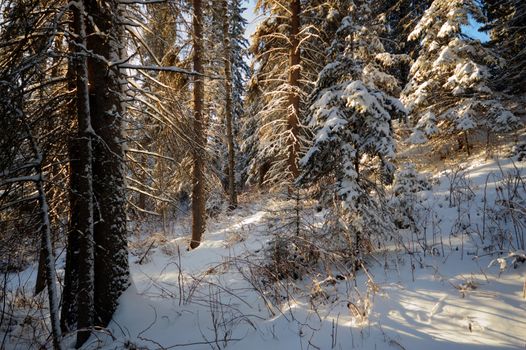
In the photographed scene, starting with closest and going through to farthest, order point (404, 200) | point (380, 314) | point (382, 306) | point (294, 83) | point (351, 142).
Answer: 1. point (380, 314)
2. point (382, 306)
3. point (351, 142)
4. point (404, 200)
5. point (294, 83)

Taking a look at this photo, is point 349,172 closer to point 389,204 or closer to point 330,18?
point 389,204

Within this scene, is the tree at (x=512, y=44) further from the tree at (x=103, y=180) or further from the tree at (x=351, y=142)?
the tree at (x=103, y=180)

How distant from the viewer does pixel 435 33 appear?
1075cm

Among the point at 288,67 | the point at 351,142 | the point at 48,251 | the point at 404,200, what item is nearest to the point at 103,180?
the point at 48,251

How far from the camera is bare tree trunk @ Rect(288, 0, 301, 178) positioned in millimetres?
9742

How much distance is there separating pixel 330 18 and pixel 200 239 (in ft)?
28.0

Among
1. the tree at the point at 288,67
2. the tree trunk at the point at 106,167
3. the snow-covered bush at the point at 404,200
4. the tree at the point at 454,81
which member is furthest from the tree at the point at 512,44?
the tree trunk at the point at 106,167

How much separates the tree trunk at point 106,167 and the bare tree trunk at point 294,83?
611 cm

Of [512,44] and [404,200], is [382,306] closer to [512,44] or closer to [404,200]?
[404,200]

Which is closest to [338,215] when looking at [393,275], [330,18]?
[393,275]

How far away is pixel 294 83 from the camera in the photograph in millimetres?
9969

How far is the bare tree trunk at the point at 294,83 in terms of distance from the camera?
974 centimetres

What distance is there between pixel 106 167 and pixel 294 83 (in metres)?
7.30

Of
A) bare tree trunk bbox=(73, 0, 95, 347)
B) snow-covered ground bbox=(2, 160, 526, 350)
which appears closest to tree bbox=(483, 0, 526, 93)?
snow-covered ground bbox=(2, 160, 526, 350)
